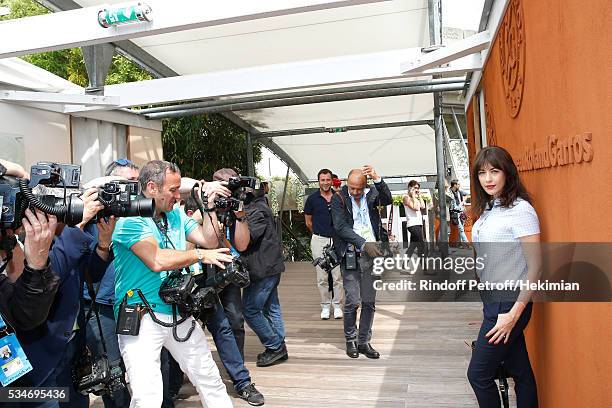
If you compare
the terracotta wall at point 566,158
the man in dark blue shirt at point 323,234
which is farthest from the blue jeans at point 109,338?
the man in dark blue shirt at point 323,234

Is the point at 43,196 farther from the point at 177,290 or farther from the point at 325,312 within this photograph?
the point at 325,312

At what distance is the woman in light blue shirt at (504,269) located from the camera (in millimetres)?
2055

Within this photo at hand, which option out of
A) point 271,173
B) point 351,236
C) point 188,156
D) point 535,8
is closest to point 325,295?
point 351,236

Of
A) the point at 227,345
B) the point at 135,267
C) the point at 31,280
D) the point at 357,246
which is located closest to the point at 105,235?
the point at 135,267

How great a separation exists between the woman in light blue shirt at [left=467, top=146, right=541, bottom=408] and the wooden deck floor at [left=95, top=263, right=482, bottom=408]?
1.01 m

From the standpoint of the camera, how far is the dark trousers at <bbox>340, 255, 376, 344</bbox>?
393 cm

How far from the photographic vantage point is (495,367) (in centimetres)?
216

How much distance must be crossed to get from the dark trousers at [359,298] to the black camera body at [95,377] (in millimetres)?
2020

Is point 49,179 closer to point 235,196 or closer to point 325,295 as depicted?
point 235,196

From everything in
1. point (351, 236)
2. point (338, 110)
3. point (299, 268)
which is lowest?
point (299, 268)

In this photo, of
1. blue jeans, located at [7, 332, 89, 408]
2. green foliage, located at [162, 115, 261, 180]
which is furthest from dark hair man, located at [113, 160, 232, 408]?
green foliage, located at [162, 115, 261, 180]

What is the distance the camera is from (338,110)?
8789 millimetres

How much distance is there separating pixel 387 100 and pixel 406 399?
228 inches

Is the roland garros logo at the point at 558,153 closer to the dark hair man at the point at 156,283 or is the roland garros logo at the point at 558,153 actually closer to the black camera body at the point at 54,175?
the dark hair man at the point at 156,283
